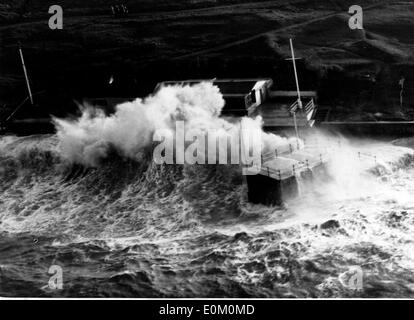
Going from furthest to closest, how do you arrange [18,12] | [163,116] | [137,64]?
1. [18,12]
2. [137,64]
3. [163,116]

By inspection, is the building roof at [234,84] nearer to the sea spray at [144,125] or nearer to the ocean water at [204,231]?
the sea spray at [144,125]

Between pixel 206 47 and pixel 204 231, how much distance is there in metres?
28.8

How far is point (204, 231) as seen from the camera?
33.2 meters

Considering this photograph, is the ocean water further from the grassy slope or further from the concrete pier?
the grassy slope

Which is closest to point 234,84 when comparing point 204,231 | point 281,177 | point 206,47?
point 206,47

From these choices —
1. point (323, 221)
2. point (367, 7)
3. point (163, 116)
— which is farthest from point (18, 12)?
point (323, 221)

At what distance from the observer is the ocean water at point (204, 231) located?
94.1ft

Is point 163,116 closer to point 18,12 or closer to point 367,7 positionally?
point 367,7

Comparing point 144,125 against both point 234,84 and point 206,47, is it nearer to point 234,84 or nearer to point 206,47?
point 234,84

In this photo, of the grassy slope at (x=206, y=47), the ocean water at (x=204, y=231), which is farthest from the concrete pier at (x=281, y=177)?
the grassy slope at (x=206, y=47)

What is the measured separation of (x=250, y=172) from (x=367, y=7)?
33592mm

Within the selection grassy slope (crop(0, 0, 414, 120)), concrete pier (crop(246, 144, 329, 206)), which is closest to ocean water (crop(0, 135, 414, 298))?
concrete pier (crop(246, 144, 329, 206))
